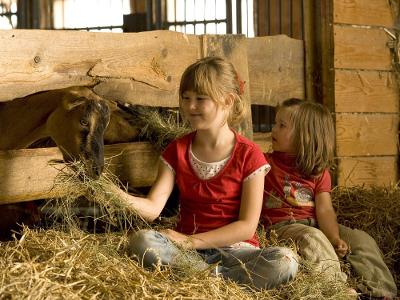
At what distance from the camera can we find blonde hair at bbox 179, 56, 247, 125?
10.6ft

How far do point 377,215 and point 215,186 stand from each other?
1191 mm

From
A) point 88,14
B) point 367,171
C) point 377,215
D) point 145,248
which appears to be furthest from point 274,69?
point 88,14

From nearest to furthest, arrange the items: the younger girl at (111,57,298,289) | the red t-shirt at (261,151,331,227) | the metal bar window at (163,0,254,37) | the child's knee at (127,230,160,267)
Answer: the child's knee at (127,230,160,267) → the younger girl at (111,57,298,289) → the red t-shirt at (261,151,331,227) → the metal bar window at (163,0,254,37)

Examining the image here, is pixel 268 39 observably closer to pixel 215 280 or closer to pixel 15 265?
pixel 215 280

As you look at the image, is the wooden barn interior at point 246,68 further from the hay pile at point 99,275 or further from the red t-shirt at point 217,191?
the red t-shirt at point 217,191

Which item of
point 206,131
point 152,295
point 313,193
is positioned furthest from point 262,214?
point 152,295

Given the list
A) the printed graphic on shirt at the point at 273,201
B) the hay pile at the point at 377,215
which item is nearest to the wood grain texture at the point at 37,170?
the printed graphic on shirt at the point at 273,201

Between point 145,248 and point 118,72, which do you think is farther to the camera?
point 118,72

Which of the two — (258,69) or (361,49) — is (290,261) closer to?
(258,69)

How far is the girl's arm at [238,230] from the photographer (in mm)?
3133

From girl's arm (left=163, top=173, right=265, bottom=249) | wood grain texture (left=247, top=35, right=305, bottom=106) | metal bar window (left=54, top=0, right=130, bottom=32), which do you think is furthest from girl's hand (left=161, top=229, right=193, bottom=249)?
metal bar window (left=54, top=0, right=130, bottom=32)

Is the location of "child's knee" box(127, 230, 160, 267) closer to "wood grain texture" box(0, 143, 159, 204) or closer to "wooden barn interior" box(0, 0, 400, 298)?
"wood grain texture" box(0, 143, 159, 204)

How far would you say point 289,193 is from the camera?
3.72 metres

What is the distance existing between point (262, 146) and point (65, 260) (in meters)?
2.32
